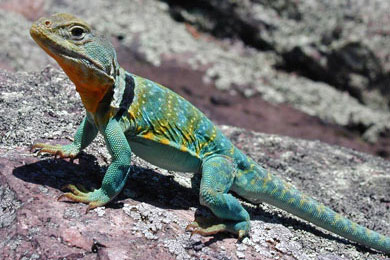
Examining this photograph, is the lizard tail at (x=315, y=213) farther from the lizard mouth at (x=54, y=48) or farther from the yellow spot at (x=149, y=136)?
the lizard mouth at (x=54, y=48)

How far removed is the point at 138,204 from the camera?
409 cm

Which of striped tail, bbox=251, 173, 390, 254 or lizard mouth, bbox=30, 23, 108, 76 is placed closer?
lizard mouth, bbox=30, 23, 108, 76

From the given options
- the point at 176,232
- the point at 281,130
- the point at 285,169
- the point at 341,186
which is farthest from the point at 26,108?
the point at 281,130

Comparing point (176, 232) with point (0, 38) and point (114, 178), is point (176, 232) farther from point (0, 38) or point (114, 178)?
point (0, 38)

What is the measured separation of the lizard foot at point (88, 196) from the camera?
3787 mm

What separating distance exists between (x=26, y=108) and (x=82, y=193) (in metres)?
1.60

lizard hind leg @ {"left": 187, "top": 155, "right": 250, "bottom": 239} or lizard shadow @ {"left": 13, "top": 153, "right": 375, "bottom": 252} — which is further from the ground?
lizard hind leg @ {"left": 187, "top": 155, "right": 250, "bottom": 239}

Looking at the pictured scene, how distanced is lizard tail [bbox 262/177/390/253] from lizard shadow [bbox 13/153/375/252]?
0.43 ft

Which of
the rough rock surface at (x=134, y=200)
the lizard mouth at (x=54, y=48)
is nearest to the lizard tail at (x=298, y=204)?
the rough rock surface at (x=134, y=200)

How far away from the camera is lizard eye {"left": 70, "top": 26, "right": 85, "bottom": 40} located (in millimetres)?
3832

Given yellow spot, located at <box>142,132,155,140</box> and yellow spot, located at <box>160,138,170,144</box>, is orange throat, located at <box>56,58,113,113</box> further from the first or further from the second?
yellow spot, located at <box>160,138,170,144</box>

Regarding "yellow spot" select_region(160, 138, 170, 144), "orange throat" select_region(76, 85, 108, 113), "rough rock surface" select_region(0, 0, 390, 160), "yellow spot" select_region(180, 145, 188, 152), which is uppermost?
"orange throat" select_region(76, 85, 108, 113)

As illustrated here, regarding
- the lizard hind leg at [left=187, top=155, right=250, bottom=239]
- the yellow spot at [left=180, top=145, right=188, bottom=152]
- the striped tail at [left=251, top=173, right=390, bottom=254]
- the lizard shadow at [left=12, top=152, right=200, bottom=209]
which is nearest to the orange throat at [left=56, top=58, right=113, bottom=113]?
the lizard shadow at [left=12, top=152, right=200, bottom=209]

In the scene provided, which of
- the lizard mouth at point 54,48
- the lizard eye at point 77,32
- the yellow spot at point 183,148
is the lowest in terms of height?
the yellow spot at point 183,148
